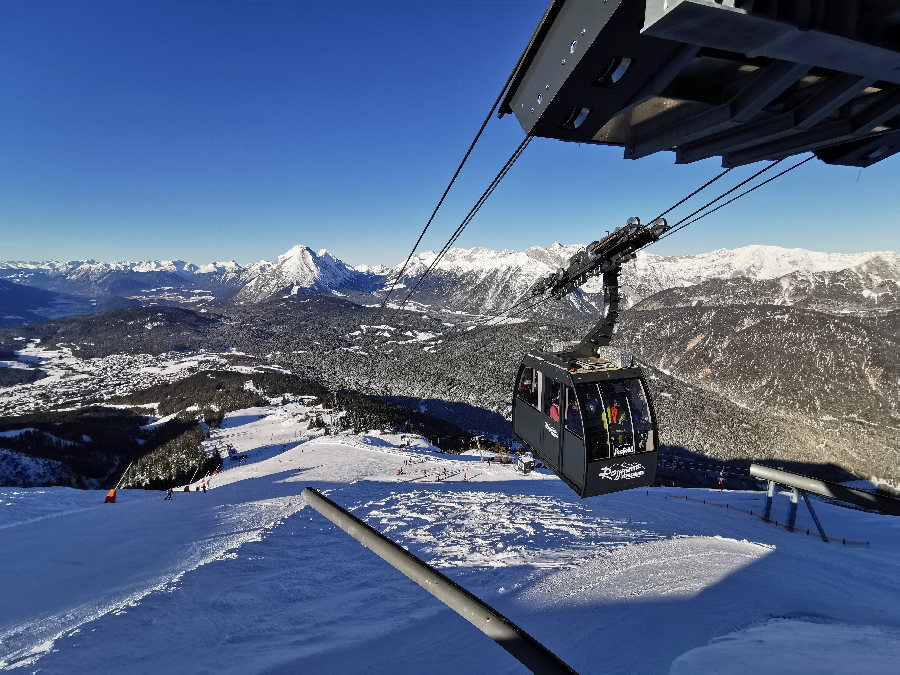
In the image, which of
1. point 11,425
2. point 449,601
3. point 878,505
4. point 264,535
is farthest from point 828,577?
point 11,425

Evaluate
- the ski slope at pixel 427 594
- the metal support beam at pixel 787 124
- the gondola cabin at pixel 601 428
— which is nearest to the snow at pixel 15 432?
the ski slope at pixel 427 594

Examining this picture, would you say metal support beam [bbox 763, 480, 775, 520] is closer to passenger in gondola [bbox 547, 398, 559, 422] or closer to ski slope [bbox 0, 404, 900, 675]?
ski slope [bbox 0, 404, 900, 675]

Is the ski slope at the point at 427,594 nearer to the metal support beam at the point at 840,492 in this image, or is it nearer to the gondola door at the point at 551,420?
the metal support beam at the point at 840,492

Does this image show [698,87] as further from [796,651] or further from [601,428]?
[796,651]

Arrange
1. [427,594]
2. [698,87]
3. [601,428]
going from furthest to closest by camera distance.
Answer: [427,594] < [601,428] < [698,87]

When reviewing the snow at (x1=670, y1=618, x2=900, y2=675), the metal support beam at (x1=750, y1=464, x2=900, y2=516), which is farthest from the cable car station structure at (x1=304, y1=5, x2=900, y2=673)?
the metal support beam at (x1=750, y1=464, x2=900, y2=516)

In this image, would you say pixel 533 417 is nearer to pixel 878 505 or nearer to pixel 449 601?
pixel 878 505

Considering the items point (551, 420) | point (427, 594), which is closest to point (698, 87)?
point (551, 420)
